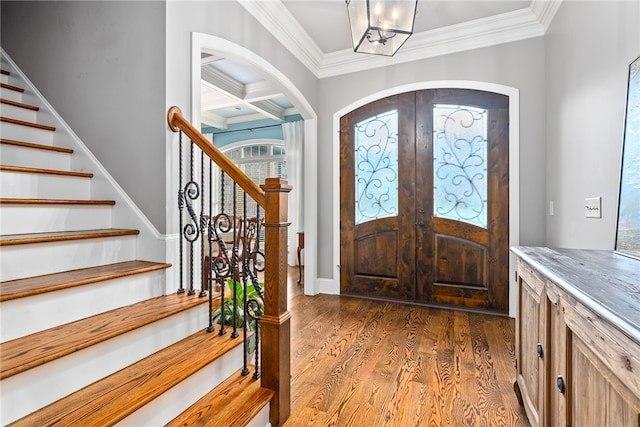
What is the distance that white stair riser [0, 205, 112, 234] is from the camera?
5.27ft

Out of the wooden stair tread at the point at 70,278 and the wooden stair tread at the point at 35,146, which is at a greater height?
the wooden stair tread at the point at 35,146

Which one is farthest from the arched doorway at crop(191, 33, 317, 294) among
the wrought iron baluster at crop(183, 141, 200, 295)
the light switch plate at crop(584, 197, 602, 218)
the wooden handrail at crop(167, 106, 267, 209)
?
the light switch plate at crop(584, 197, 602, 218)

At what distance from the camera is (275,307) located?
155 cm

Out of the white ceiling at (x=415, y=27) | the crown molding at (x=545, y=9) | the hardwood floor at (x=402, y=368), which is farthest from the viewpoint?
the white ceiling at (x=415, y=27)

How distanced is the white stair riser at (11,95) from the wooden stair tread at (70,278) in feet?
5.94

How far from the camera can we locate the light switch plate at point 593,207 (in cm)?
187

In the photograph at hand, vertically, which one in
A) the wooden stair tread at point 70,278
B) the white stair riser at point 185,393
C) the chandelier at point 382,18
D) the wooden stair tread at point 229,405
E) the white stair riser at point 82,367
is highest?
the chandelier at point 382,18

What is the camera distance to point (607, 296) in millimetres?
809

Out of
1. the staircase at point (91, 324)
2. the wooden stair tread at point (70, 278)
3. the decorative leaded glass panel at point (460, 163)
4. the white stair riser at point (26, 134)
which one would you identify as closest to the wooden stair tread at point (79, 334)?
the staircase at point (91, 324)

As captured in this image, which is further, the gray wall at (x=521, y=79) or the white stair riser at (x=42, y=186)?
the gray wall at (x=521, y=79)

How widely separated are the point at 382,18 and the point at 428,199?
6.21 ft

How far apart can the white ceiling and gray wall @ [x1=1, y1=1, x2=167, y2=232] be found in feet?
3.31

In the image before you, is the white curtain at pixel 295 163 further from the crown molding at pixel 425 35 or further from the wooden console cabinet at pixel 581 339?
the wooden console cabinet at pixel 581 339

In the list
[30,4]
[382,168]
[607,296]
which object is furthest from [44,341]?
[382,168]
